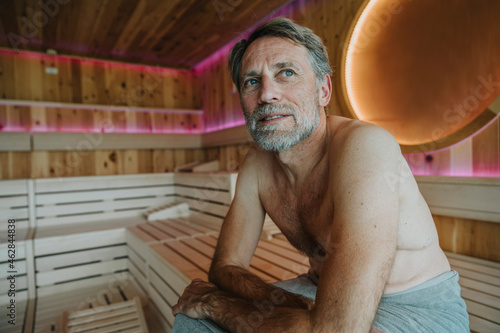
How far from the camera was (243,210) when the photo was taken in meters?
1.39

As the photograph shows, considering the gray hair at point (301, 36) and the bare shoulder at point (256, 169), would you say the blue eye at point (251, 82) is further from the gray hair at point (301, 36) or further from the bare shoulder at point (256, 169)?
the bare shoulder at point (256, 169)

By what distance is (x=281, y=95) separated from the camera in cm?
114

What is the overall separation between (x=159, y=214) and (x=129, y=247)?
25.3 inches

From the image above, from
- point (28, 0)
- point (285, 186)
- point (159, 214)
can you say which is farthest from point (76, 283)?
point (285, 186)

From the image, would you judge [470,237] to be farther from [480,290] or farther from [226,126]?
[226,126]

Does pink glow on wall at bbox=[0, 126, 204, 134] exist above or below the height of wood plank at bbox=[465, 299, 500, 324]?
above

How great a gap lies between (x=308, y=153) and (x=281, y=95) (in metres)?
0.24

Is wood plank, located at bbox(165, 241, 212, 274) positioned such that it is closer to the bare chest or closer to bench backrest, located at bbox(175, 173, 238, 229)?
bench backrest, located at bbox(175, 173, 238, 229)

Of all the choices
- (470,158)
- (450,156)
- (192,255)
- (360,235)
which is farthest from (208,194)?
(360,235)

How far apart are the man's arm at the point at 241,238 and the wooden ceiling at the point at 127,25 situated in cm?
253

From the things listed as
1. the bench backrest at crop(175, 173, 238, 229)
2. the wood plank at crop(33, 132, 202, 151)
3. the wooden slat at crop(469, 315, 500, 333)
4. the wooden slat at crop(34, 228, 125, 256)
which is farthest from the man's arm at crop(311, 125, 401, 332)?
the wood plank at crop(33, 132, 202, 151)

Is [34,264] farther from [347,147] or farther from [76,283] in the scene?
[347,147]

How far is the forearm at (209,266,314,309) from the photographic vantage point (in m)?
0.95

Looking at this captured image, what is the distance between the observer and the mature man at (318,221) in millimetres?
794
